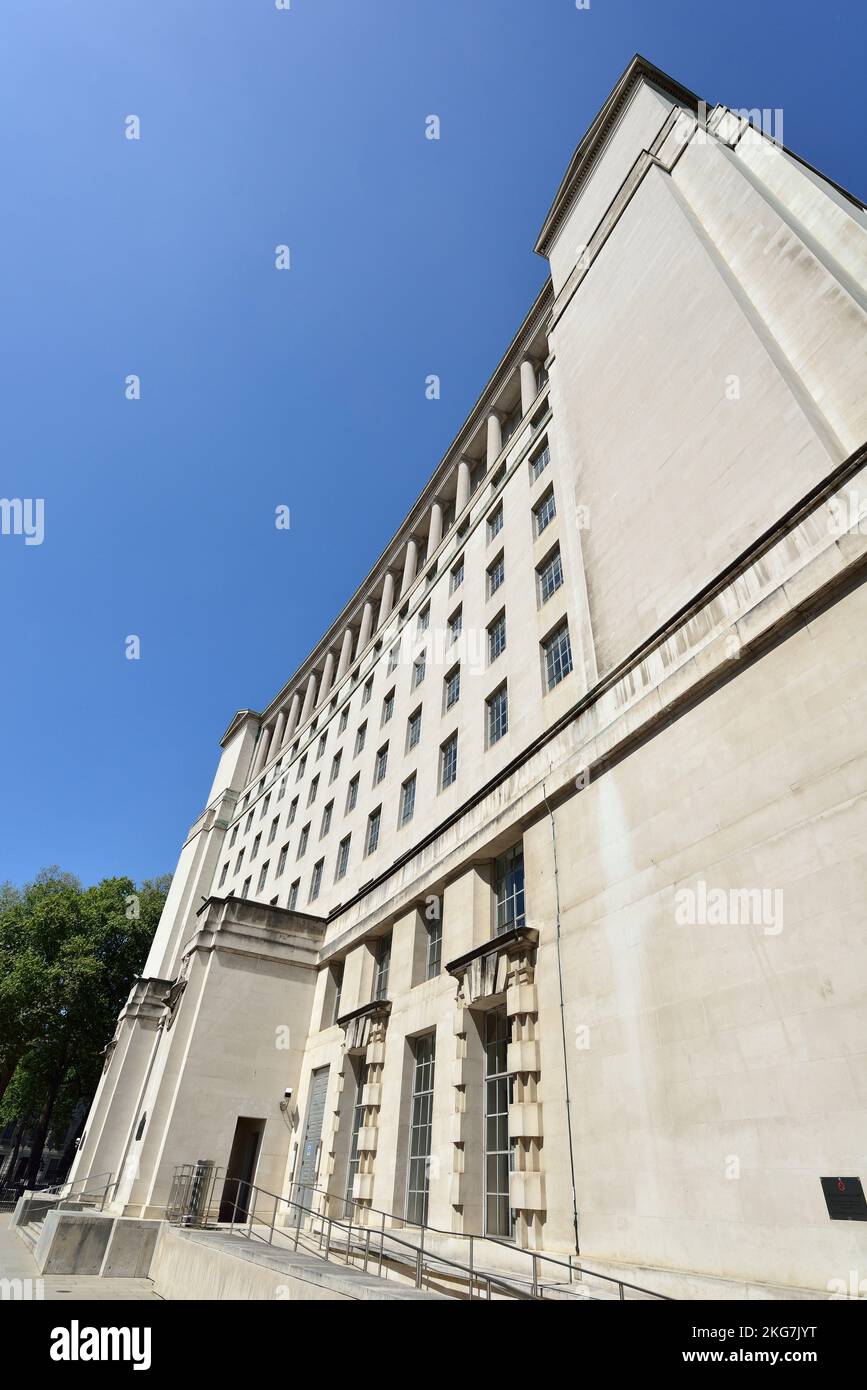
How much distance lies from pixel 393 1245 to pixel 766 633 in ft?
48.0

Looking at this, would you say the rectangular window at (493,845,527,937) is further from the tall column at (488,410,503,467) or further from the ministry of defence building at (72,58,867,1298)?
the tall column at (488,410,503,467)

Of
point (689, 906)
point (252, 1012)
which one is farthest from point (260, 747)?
point (689, 906)

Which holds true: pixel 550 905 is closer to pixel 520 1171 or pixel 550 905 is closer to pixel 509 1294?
pixel 520 1171

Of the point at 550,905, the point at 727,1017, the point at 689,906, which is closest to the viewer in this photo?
the point at 727,1017

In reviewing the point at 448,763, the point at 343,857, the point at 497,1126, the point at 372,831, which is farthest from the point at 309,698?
the point at 497,1126

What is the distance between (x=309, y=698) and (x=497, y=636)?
25293mm

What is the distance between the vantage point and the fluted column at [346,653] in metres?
41.0

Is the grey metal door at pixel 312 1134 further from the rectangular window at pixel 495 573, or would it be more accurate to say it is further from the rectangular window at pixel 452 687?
the rectangular window at pixel 495 573

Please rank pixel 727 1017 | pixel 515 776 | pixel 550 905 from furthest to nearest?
pixel 515 776
pixel 550 905
pixel 727 1017

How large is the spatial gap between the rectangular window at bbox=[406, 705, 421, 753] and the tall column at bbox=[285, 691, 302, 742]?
68.6 ft

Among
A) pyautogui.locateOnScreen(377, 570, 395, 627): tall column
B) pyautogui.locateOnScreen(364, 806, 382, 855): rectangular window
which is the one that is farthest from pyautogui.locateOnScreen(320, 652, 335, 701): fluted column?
pyautogui.locateOnScreen(364, 806, 382, 855): rectangular window

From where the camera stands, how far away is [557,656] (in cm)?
1914

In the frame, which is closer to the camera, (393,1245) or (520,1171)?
(520,1171)

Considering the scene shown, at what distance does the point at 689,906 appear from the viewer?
1081cm
